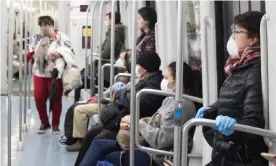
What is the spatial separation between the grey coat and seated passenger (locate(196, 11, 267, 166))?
730 mm

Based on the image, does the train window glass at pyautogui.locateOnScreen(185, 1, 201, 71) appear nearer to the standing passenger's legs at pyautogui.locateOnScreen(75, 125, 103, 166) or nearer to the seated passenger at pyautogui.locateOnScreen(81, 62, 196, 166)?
the seated passenger at pyautogui.locateOnScreen(81, 62, 196, 166)

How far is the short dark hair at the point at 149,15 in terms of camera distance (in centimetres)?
549

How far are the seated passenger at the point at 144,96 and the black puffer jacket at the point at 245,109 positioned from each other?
157cm

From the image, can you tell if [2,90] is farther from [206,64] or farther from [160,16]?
[206,64]

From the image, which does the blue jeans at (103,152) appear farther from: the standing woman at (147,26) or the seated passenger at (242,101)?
the standing woman at (147,26)

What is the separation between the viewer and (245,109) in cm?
269

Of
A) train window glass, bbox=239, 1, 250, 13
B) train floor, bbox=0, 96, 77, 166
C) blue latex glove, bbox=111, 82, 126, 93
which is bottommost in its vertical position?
train floor, bbox=0, 96, 77, 166

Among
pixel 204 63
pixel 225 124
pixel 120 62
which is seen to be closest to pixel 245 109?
pixel 225 124

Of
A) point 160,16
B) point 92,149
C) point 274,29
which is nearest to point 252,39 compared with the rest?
point 274,29

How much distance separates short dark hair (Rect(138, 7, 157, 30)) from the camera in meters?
5.49

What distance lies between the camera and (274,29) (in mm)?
2619

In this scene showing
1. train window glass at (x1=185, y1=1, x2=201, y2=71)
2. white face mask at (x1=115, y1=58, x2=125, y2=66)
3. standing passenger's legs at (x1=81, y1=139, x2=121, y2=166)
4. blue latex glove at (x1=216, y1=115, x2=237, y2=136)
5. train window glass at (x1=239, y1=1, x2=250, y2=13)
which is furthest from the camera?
white face mask at (x1=115, y1=58, x2=125, y2=66)

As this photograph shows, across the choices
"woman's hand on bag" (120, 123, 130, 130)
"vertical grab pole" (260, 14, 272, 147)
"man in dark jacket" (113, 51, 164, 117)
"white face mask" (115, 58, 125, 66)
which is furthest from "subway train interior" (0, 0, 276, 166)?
"white face mask" (115, 58, 125, 66)

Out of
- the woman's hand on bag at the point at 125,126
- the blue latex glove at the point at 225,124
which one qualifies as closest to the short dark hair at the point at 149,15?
the woman's hand on bag at the point at 125,126
